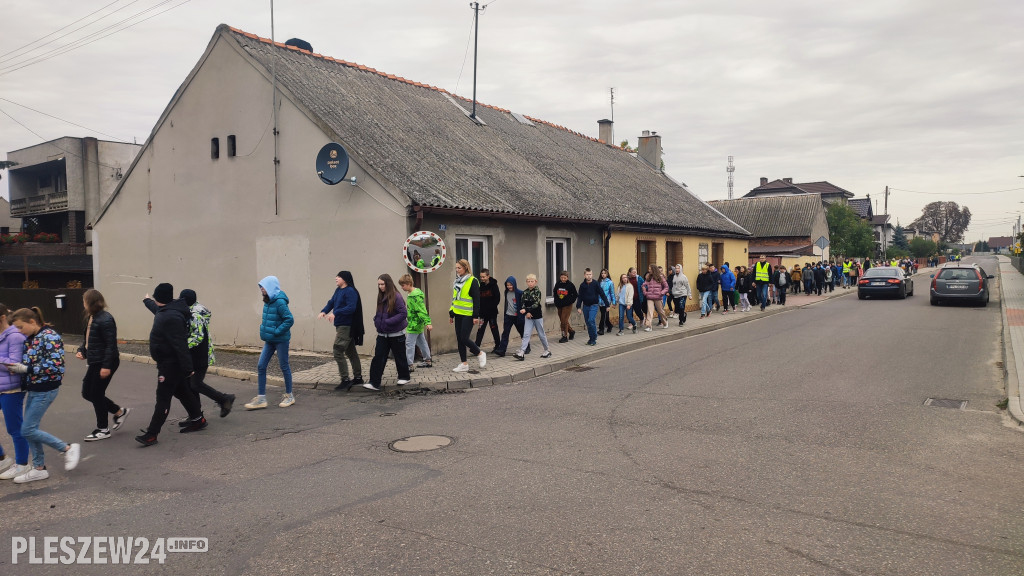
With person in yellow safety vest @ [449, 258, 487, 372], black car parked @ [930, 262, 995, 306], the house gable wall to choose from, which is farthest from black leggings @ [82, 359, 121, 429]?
black car parked @ [930, 262, 995, 306]

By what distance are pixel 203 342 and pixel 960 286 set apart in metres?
25.1

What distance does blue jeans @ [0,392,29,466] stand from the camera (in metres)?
5.70

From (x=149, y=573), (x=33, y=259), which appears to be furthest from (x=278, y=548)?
(x=33, y=259)

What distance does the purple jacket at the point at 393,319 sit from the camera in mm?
9375

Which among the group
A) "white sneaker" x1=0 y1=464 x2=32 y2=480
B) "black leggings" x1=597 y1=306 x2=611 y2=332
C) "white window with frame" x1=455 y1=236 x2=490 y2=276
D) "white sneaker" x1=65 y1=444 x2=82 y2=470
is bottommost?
Answer: "white sneaker" x1=0 y1=464 x2=32 y2=480

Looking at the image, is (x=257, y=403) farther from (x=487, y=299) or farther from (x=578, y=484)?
(x=578, y=484)

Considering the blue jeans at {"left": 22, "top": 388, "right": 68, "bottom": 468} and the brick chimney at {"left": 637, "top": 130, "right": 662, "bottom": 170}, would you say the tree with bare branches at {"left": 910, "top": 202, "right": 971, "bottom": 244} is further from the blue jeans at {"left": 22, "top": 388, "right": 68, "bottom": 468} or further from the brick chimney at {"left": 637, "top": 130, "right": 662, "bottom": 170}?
the blue jeans at {"left": 22, "top": 388, "right": 68, "bottom": 468}

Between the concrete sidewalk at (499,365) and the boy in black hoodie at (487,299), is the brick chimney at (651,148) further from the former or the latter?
the boy in black hoodie at (487,299)

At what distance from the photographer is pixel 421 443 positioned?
6.60m

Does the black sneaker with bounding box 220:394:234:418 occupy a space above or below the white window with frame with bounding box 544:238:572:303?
below

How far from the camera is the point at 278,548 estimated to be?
411 centimetres

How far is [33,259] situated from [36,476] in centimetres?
2303

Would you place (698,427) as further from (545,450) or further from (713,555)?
(713,555)

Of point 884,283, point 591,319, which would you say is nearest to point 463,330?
point 591,319
